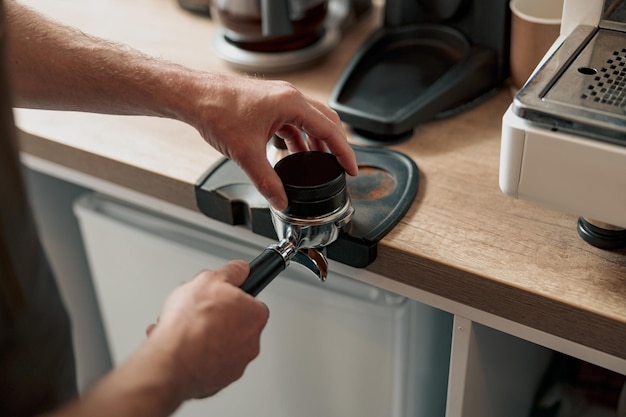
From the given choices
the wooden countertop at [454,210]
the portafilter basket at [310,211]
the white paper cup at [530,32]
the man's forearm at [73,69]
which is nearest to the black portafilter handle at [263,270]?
the portafilter basket at [310,211]

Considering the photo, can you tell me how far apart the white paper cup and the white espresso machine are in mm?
176

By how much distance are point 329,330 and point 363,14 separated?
568mm

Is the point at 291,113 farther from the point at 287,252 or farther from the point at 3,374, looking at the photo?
the point at 3,374

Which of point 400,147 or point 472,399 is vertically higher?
point 400,147

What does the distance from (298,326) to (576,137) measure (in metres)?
0.45

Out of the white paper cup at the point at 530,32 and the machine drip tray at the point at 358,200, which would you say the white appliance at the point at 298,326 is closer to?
the machine drip tray at the point at 358,200

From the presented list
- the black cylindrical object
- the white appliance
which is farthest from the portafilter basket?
the white appliance

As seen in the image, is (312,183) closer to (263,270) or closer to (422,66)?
(263,270)

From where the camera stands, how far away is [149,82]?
0.83m

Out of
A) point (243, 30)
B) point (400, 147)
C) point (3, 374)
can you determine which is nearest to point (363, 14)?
point (243, 30)

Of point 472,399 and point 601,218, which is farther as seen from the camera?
point 472,399

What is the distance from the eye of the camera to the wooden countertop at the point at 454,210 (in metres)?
0.71

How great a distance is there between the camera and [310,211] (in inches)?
29.5

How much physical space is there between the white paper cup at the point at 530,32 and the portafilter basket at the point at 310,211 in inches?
12.7
